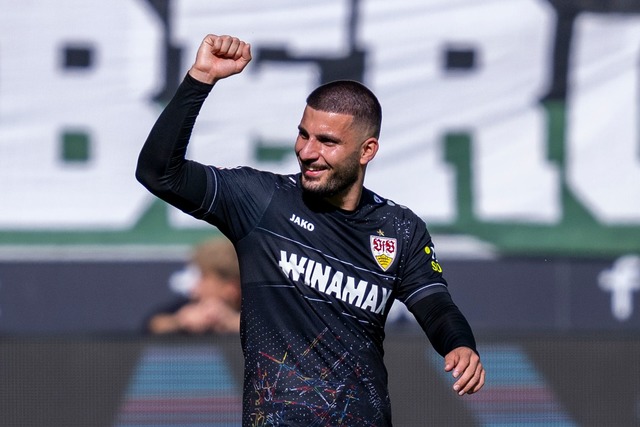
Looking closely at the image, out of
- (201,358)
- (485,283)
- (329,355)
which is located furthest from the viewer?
(485,283)

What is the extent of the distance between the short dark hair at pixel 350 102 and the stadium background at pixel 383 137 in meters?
3.37

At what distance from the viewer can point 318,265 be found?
355 cm

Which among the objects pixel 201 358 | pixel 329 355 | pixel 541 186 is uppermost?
pixel 329 355

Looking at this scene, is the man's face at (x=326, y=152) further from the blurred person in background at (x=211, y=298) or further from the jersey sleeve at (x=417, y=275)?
the blurred person in background at (x=211, y=298)

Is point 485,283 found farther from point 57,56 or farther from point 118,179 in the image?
point 57,56

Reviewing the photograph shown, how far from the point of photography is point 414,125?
7512 mm

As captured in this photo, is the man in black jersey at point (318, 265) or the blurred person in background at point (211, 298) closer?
the man in black jersey at point (318, 265)

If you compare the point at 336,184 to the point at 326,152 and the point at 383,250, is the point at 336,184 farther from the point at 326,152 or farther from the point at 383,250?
the point at 383,250

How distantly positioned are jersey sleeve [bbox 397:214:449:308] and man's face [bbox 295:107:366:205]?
290mm

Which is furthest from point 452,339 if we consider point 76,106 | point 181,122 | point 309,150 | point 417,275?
point 76,106

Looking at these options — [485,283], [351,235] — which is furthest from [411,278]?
[485,283]

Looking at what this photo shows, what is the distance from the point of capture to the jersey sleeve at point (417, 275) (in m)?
3.65

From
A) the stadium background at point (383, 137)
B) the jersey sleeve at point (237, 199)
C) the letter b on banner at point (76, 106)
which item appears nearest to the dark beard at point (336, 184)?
the jersey sleeve at point (237, 199)

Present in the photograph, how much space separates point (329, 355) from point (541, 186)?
432cm
